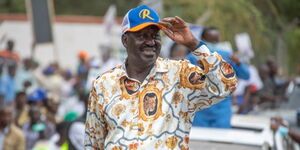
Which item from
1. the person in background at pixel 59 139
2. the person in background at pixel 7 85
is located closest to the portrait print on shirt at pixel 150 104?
the person in background at pixel 59 139

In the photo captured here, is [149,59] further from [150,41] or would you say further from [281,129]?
[281,129]

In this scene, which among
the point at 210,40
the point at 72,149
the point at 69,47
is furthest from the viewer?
the point at 69,47

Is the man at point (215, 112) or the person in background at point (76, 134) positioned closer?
the person in background at point (76, 134)

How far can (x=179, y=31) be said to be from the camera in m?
3.76

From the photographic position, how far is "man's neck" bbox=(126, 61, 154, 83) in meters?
3.86

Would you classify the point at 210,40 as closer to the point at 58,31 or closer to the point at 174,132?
the point at 174,132

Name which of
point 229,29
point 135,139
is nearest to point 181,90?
point 135,139

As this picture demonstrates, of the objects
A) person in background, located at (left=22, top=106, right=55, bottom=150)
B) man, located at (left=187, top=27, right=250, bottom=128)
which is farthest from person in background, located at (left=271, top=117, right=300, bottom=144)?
person in background, located at (left=22, top=106, right=55, bottom=150)

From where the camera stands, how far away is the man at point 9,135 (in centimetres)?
863

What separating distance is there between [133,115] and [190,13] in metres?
11.3

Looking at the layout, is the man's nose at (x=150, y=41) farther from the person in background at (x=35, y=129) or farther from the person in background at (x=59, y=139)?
the person in background at (x=35, y=129)

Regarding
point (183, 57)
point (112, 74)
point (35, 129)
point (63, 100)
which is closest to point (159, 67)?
point (112, 74)

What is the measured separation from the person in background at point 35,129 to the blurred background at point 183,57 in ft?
0.04

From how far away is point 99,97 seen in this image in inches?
152
